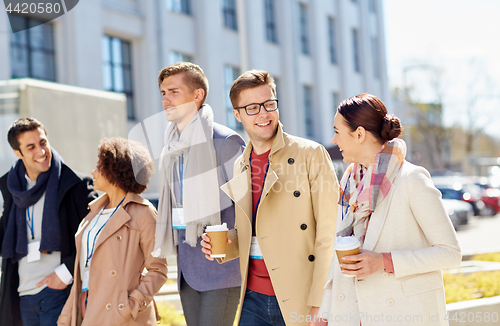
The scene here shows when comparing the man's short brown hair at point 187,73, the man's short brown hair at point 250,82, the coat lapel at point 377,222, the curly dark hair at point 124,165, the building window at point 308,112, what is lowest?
the coat lapel at point 377,222

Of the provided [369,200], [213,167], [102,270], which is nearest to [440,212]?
[369,200]

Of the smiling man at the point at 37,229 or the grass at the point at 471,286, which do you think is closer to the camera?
the smiling man at the point at 37,229

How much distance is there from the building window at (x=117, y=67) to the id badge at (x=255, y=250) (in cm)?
1447

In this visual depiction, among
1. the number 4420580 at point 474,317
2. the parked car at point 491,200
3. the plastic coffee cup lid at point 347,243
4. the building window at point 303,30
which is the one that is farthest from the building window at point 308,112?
the plastic coffee cup lid at point 347,243

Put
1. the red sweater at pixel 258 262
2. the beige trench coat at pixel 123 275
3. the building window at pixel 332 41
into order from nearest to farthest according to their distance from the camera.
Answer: the red sweater at pixel 258 262
the beige trench coat at pixel 123 275
the building window at pixel 332 41

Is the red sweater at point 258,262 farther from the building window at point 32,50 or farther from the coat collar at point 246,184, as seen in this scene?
the building window at point 32,50

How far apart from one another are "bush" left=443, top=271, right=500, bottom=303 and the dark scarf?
473cm

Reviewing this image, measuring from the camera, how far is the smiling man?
13.8ft

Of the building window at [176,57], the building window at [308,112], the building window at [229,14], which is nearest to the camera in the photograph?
the building window at [176,57]

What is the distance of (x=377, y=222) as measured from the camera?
2.56 meters

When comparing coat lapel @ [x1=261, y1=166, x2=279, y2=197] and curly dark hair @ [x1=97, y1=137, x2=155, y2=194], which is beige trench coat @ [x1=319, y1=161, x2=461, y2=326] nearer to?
coat lapel @ [x1=261, y1=166, x2=279, y2=197]

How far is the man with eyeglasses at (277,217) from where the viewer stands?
3055mm

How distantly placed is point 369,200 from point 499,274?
6.34 meters

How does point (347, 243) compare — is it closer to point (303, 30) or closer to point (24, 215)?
point (24, 215)
